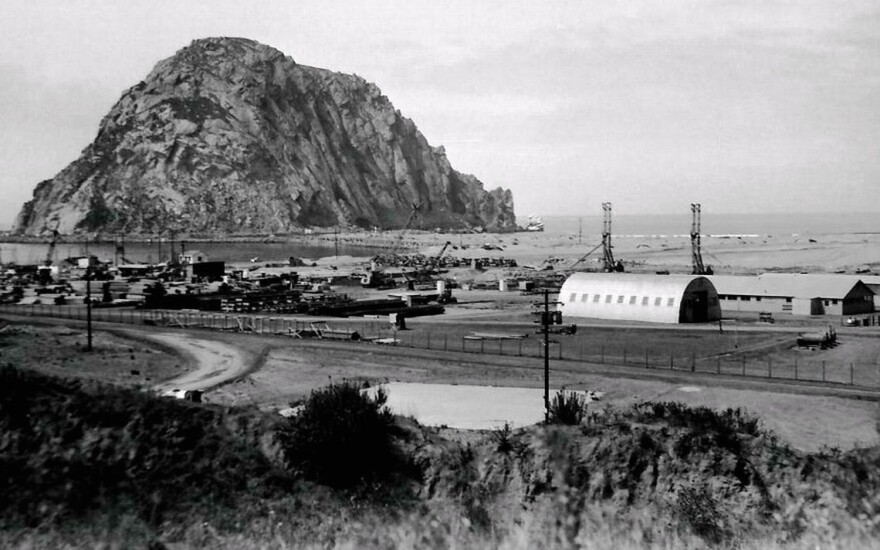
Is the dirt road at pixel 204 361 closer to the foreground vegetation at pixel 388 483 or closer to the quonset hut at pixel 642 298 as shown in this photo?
the foreground vegetation at pixel 388 483

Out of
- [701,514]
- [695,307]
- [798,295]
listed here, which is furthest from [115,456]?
[798,295]

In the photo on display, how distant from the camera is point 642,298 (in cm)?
5816

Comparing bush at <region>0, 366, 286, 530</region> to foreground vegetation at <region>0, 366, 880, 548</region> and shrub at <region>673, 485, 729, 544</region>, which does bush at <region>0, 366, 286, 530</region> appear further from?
shrub at <region>673, 485, 729, 544</region>

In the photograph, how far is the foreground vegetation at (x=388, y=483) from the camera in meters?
15.4

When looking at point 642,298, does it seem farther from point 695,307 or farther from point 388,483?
point 388,483

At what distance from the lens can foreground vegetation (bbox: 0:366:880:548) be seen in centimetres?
1544

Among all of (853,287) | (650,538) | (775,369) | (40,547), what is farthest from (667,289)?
(40,547)

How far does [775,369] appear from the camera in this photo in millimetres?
38250

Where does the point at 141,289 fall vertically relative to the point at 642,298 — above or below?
below

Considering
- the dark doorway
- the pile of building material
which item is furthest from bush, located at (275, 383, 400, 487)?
the pile of building material

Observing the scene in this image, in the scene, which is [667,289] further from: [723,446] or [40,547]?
[40,547]

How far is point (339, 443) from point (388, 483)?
1.31m

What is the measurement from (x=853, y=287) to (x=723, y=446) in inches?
1980

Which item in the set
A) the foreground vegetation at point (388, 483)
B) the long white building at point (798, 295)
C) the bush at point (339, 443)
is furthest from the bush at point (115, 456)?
the long white building at point (798, 295)
